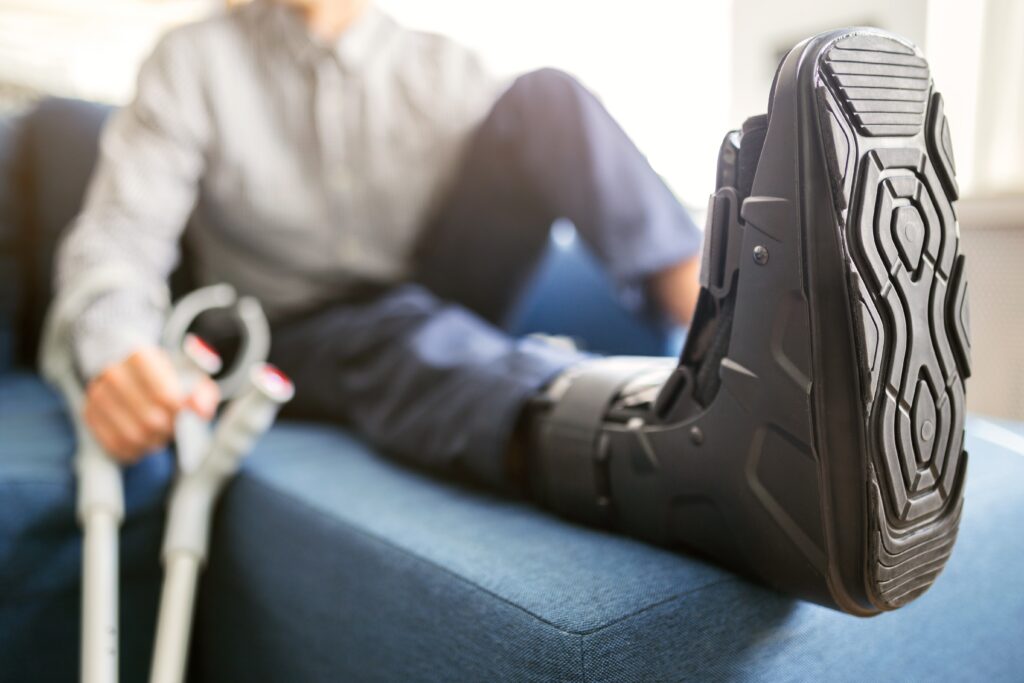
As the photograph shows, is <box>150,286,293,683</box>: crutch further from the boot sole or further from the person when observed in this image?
the boot sole

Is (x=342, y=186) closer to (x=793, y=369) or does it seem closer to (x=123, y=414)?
(x=123, y=414)

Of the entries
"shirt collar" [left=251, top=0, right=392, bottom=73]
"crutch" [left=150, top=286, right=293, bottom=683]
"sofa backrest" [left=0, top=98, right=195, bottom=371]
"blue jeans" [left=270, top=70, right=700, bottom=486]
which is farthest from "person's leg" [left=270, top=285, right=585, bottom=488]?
"sofa backrest" [left=0, top=98, right=195, bottom=371]

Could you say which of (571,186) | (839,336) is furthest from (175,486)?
(839,336)

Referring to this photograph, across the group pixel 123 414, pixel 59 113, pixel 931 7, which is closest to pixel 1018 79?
pixel 931 7

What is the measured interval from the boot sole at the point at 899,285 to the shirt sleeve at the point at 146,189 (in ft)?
2.00

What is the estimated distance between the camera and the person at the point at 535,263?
0.37m

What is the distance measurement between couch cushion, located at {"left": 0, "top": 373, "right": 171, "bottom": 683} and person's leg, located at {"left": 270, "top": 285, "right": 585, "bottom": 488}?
0.19 meters

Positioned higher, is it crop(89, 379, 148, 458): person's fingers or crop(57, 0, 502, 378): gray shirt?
crop(57, 0, 502, 378): gray shirt

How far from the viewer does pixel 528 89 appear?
0.74 meters

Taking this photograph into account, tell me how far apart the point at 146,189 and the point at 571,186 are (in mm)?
437

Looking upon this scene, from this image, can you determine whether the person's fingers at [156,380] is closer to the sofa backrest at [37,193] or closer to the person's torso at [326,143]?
the person's torso at [326,143]

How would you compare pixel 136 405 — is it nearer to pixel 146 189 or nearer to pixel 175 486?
pixel 175 486

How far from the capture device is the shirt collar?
899 mm

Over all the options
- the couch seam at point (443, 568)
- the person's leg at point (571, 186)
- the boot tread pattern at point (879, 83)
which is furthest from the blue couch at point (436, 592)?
the boot tread pattern at point (879, 83)
